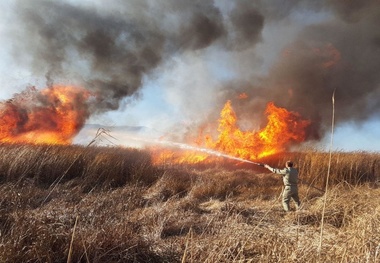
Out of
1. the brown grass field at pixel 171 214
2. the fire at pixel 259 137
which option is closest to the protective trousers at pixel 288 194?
the brown grass field at pixel 171 214

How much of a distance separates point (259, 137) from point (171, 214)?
15.0 m

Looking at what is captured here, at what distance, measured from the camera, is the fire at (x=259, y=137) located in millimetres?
19625

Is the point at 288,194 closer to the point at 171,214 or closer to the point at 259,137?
the point at 171,214

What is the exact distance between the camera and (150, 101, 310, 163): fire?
19.6 meters

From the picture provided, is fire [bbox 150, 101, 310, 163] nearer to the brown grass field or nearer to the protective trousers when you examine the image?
the brown grass field

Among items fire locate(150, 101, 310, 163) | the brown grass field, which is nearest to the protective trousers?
the brown grass field

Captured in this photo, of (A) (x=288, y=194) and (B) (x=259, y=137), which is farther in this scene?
(B) (x=259, y=137)

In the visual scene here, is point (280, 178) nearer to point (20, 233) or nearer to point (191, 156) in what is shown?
point (191, 156)

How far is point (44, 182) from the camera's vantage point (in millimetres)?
9305

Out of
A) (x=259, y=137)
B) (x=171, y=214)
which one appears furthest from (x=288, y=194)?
(x=259, y=137)

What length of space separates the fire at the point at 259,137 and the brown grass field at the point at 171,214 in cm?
254

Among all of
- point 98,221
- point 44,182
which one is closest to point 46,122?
point 44,182

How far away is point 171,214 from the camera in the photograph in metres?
6.10

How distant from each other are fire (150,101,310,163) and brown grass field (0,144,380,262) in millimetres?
2545
